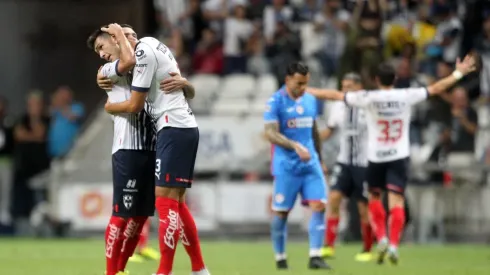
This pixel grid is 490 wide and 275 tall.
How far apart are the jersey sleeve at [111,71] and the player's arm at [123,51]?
0.06 metres

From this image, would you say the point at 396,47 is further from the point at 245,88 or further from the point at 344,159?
the point at 344,159

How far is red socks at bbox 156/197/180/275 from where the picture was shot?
41.9 ft

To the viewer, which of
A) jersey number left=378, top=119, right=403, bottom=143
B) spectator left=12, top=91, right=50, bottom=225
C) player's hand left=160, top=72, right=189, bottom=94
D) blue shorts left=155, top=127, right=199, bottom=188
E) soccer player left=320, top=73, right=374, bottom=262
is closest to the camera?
blue shorts left=155, top=127, right=199, bottom=188

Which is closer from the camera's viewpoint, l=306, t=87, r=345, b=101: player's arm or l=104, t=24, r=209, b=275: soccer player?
l=104, t=24, r=209, b=275: soccer player

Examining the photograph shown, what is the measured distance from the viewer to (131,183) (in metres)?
13.0

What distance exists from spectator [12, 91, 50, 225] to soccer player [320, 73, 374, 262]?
8.52 metres

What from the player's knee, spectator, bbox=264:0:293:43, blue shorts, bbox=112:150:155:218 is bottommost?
the player's knee

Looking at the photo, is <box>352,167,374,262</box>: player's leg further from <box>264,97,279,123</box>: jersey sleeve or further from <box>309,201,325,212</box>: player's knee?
<box>264,97,279,123</box>: jersey sleeve

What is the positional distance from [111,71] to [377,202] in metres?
6.25

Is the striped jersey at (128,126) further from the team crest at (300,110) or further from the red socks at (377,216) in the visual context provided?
the red socks at (377,216)

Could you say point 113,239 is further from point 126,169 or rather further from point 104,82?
point 104,82

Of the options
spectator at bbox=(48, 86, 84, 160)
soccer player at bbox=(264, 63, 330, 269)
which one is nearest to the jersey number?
soccer player at bbox=(264, 63, 330, 269)

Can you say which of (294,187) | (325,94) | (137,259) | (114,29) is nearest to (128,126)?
(114,29)

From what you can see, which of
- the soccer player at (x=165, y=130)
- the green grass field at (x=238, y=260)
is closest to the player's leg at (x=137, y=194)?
the soccer player at (x=165, y=130)
